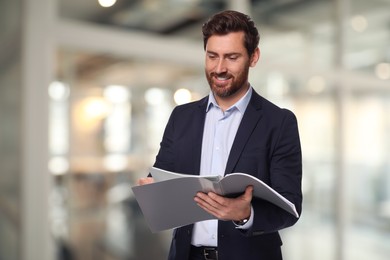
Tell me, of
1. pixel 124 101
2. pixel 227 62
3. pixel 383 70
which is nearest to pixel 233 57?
pixel 227 62

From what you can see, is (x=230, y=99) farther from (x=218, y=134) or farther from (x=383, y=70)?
(x=383, y=70)

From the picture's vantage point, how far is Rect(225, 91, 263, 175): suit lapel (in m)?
0.50

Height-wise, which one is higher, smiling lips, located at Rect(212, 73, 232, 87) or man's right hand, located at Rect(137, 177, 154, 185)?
smiling lips, located at Rect(212, 73, 232, 87)

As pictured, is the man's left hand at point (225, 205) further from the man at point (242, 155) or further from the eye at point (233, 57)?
the eye at point (233, 57)

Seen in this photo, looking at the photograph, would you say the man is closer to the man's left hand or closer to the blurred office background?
the man's left hand

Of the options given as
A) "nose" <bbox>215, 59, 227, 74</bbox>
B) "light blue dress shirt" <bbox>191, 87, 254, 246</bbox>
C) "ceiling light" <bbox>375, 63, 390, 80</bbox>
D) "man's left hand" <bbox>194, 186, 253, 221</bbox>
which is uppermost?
"ceiling light" <bbox>375, 63, 390, 80</bbox>

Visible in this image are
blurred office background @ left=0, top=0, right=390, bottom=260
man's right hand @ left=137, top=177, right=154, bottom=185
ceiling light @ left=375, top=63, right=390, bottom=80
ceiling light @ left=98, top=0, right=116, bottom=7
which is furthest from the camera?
ceiling light @ left=375, top=63, right=390, bottom=80

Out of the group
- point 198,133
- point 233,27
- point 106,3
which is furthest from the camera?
point 106,3

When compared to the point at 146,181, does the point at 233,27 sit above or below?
above

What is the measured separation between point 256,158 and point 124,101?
2.65 m

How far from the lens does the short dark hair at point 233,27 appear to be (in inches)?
17.0

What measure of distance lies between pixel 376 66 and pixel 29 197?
12.5 ft

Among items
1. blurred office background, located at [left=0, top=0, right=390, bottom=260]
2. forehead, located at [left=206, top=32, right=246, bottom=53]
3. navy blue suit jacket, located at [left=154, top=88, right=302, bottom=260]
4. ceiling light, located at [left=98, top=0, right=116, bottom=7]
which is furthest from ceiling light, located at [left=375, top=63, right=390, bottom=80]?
forehead, located at [left=206, top=32, right=246, bottom=53]

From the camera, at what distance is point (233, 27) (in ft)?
1.42
